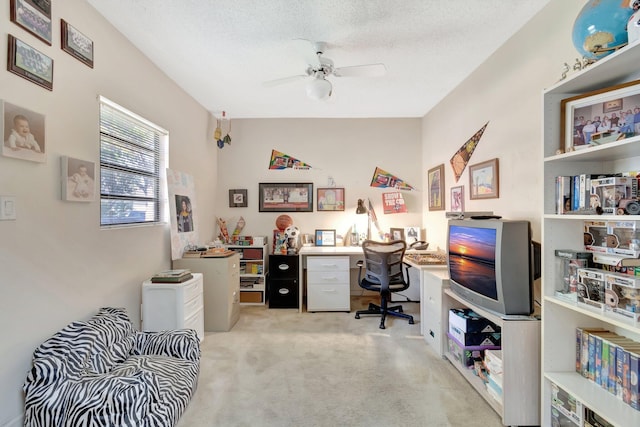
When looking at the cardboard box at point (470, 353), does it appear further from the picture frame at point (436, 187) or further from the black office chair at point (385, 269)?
the picture frame at point (436, 187)

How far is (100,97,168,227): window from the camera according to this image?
2.18 metres

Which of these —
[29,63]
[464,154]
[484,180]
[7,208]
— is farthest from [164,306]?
[464,154]

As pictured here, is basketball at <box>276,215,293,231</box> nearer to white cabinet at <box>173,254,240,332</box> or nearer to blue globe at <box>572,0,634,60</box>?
white cabinet at <box>173,254,240,332</box>

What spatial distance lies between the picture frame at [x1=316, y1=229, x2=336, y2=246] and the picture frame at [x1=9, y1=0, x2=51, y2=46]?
10.6 ft

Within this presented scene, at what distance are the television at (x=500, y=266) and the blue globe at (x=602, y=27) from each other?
0.92 meters

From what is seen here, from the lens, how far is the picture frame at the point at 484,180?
2479 mm

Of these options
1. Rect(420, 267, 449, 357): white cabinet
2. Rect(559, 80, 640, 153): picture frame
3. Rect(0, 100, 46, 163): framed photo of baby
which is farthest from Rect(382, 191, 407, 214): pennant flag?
Rect(0, 100, 46, 163): framed photo of baby

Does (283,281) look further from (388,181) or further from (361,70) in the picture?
(361,70)

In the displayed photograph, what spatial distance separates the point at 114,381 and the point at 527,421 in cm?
221

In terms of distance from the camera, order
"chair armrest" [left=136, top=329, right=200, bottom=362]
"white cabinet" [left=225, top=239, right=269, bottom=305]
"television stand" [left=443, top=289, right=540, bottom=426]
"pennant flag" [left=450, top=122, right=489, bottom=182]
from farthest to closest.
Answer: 1. "white cabinet" [left=225, top=239, right=269, bottom=305]
2. "pennant flag" [left=450, top=122, right=489, bottom=182]
3. "chair armrest" [left=136, top=329, right=200, bottom=362]
4. "television stand" [left=443, top=289, right=540, bottom=426]

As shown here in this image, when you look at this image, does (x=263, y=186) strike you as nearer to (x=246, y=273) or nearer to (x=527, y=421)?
(x=246, y=273)

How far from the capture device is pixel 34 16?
1.58 m

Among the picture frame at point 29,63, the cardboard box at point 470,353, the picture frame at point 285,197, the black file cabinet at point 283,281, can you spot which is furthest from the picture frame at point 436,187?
the picture frame at point 29,63

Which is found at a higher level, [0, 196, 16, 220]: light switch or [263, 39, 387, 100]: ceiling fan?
[263, 39, 387, 100]: ceiling fan
